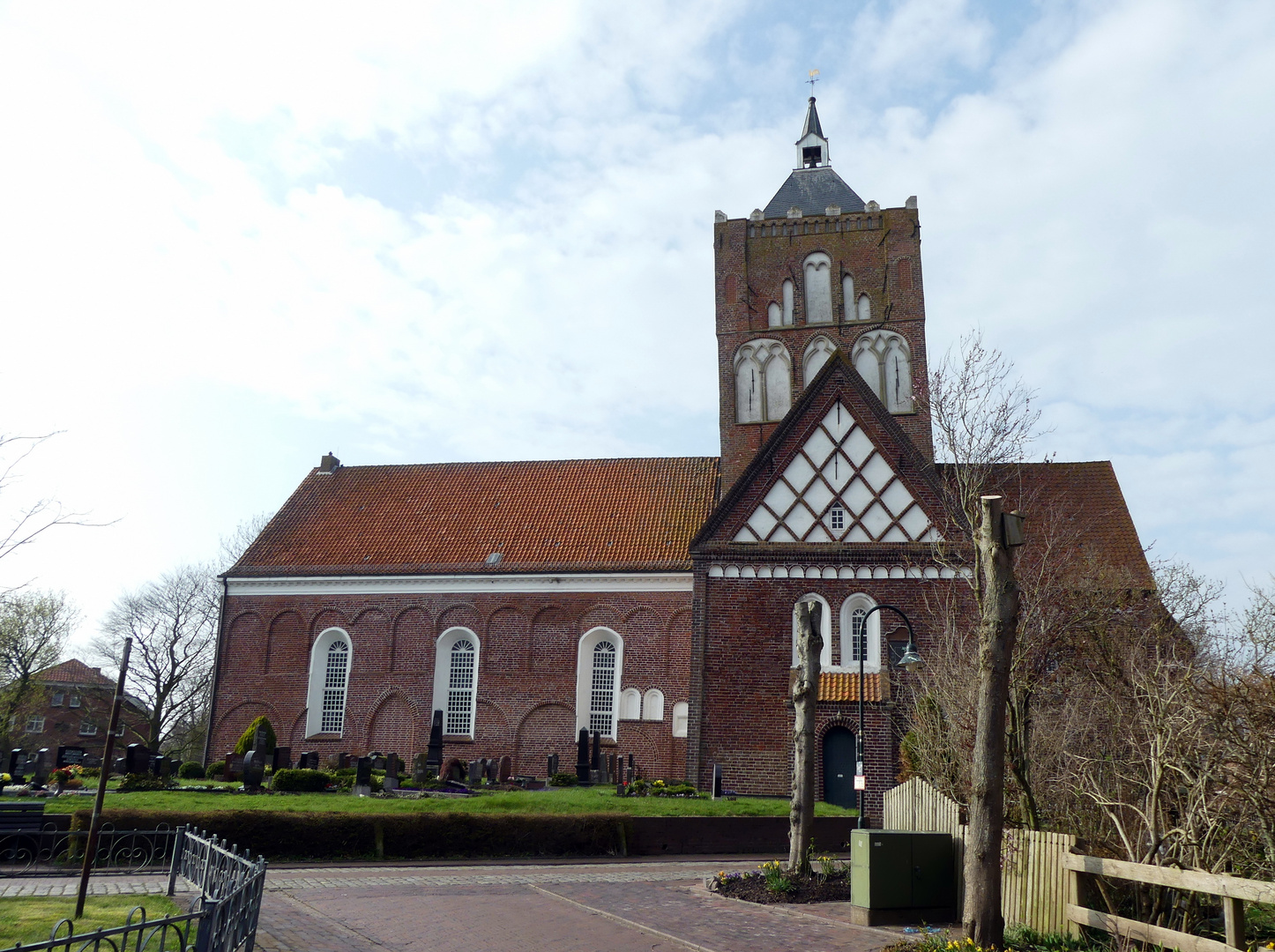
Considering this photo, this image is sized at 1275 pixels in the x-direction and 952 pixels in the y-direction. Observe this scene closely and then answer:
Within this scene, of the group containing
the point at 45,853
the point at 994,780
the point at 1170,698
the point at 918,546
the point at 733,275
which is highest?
the point at 733,275

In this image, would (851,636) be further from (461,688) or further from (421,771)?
(461,688)

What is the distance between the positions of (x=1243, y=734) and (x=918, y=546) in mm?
17723

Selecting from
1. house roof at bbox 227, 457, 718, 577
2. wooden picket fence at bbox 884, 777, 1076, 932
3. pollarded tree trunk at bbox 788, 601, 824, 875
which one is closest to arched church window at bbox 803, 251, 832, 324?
house roof at bbox 227, 457, 718, 577

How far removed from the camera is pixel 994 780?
35.3 ft

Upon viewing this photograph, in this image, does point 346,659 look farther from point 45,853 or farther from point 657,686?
point 45,853

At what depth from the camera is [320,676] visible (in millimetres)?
34719

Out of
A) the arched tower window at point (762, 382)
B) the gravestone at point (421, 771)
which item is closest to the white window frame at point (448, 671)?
the gravestone at point (421, 771)

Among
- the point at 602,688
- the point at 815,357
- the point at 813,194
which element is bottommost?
the point at 602,688

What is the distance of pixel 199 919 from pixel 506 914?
6.21 meters

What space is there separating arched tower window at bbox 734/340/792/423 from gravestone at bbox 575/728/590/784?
36.7 ft

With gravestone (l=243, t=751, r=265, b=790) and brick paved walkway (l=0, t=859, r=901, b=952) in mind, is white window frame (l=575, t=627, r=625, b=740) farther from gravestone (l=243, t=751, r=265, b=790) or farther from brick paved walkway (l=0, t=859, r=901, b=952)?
brick paved walkway (l=0, t=859, r=901, b=952)

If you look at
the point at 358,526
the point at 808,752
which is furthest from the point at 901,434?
the point at 358,526

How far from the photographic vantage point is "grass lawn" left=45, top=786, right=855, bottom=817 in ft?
60.7

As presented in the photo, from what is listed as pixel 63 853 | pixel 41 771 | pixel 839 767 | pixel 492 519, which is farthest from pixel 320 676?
pixel 63 853
